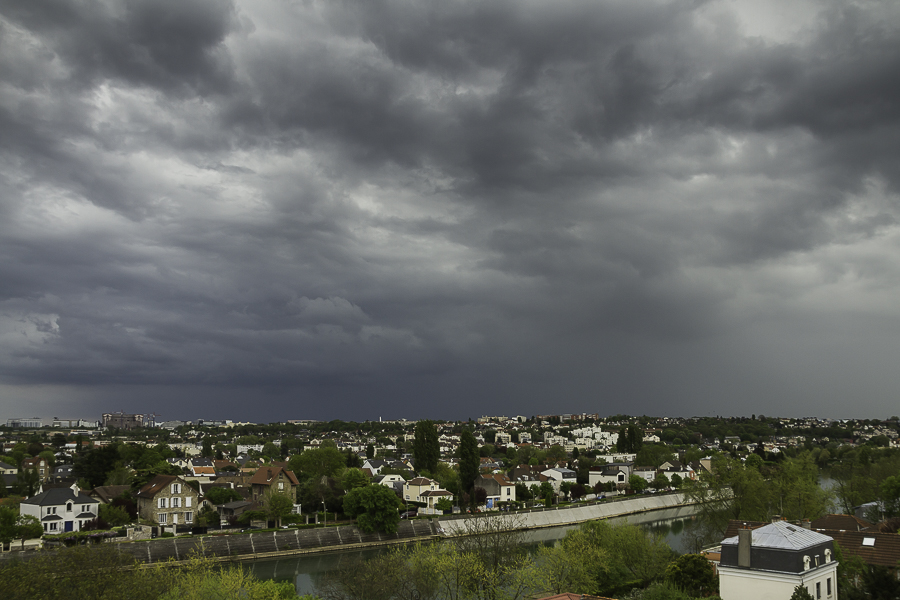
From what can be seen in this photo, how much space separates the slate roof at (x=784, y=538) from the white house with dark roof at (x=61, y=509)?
48.5 m

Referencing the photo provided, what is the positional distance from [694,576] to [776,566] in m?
6.43

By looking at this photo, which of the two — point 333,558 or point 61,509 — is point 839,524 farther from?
point 61,509

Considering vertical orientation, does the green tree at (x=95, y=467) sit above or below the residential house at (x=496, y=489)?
above

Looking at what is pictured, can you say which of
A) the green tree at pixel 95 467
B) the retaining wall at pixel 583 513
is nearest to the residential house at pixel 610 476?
the retaining wall at pixel 583 513

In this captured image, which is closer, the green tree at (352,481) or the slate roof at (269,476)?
the green tree at (352,481)

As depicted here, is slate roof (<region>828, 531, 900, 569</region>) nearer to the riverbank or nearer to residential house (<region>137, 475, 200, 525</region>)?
the riverbank

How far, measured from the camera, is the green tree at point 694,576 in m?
26.5

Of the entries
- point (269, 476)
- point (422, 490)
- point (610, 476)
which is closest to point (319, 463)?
point (269, 476)

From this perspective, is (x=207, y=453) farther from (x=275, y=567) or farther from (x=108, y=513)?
(x=275, y=567)

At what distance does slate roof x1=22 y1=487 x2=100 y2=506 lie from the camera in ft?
163

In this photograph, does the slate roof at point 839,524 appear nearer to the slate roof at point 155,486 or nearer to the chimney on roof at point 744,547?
the chimney on roof at point 744,547

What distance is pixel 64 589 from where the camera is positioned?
1966 centimetres

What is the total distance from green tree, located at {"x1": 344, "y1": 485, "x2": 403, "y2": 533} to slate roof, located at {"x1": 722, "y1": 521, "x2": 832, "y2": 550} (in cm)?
3604

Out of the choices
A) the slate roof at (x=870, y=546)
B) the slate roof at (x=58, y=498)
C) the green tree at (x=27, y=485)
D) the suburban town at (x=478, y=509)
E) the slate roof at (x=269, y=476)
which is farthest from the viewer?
the slate roof at (x=269, y=476)
